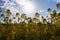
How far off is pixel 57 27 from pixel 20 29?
35.2 feet

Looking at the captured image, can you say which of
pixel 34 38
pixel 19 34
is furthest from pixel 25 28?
pixel 34 38

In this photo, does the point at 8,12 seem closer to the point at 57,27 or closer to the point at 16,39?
the point at 16,39

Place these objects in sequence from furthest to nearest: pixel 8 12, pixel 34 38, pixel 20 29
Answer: pixel 20 29, pixel 8 12, pixel 34 38

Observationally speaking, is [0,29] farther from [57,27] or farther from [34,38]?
[57,27]

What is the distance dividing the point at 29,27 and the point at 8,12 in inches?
380

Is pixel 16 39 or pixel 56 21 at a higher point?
pixel 56 21

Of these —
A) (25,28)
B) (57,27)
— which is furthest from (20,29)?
(57,27)

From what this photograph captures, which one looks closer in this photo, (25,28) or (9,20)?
(9,20)

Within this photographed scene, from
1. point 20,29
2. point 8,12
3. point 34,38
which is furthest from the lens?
point 20,29

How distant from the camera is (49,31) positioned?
58812 millimetres

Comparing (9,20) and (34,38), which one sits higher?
(9,20)

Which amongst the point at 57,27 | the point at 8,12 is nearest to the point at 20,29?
the point at 8,12

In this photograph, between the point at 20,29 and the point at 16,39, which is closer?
the point at 16,39

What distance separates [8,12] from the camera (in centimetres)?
→ 5803
